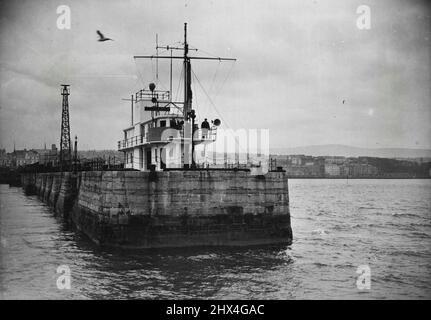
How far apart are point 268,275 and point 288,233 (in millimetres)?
6104

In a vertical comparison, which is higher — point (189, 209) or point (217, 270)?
point (189, 209)

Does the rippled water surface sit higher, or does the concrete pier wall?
the concrete pier wall

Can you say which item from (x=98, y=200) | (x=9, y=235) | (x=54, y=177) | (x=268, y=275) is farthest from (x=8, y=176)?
(x=268, y=275)

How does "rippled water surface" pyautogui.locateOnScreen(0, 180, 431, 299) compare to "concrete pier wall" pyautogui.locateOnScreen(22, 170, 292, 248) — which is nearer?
"rippled water surface" pyautogui.locateOnScreen(0, 180, 431, 299)

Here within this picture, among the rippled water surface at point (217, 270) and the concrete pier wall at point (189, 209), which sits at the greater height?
the concrete pier wall at point (189, 209)

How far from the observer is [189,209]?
2405cm

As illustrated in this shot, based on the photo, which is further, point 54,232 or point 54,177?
point 54,177

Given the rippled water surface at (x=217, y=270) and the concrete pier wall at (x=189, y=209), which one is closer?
the rippled water surface at (x=217, y=270)

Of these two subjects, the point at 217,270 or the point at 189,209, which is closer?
the point at 217,270

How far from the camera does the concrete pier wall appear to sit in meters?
23.5

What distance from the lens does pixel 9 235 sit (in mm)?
32719

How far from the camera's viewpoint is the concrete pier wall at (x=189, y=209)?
926 inches
